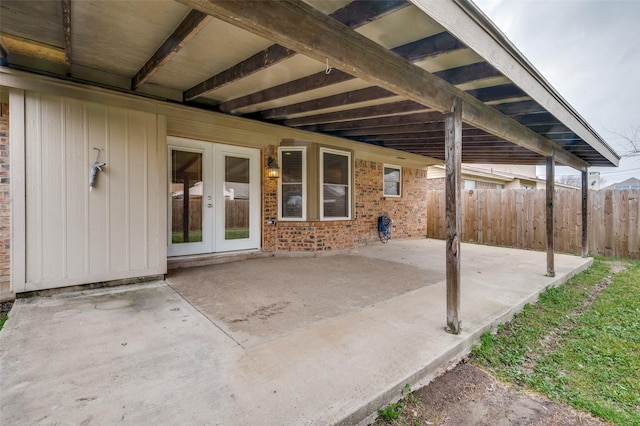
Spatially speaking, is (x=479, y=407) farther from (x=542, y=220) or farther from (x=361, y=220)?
(x=542, y=220)

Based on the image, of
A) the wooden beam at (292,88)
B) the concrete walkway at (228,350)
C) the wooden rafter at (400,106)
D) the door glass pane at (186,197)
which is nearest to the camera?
the concrete walkway at (228,350)

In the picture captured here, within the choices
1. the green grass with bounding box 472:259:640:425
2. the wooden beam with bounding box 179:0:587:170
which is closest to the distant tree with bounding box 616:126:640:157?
the green grass with bounding box 472:259:640:425

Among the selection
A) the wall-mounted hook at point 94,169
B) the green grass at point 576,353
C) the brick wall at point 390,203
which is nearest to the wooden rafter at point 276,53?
the wall-mounted hook at point 94,169

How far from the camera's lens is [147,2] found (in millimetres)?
2438

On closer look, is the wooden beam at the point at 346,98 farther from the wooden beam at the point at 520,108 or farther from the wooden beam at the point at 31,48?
the wooden beam at the point at 31,48

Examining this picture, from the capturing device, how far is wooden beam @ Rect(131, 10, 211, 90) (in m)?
2.46

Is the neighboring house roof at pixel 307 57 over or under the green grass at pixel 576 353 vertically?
over

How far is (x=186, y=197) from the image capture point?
17.2ft

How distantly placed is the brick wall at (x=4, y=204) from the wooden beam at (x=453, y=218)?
5041 mm

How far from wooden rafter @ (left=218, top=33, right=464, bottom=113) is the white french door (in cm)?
96

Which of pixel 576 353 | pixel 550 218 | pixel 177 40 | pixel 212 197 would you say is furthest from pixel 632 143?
pixel 177 40

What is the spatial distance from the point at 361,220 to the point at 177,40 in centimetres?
634

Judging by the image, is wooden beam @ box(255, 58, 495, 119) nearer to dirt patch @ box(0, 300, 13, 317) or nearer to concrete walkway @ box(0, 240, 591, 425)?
concrete walkway @ box(0, 240, 591, 425)

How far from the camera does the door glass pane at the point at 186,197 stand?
16.9 feet
